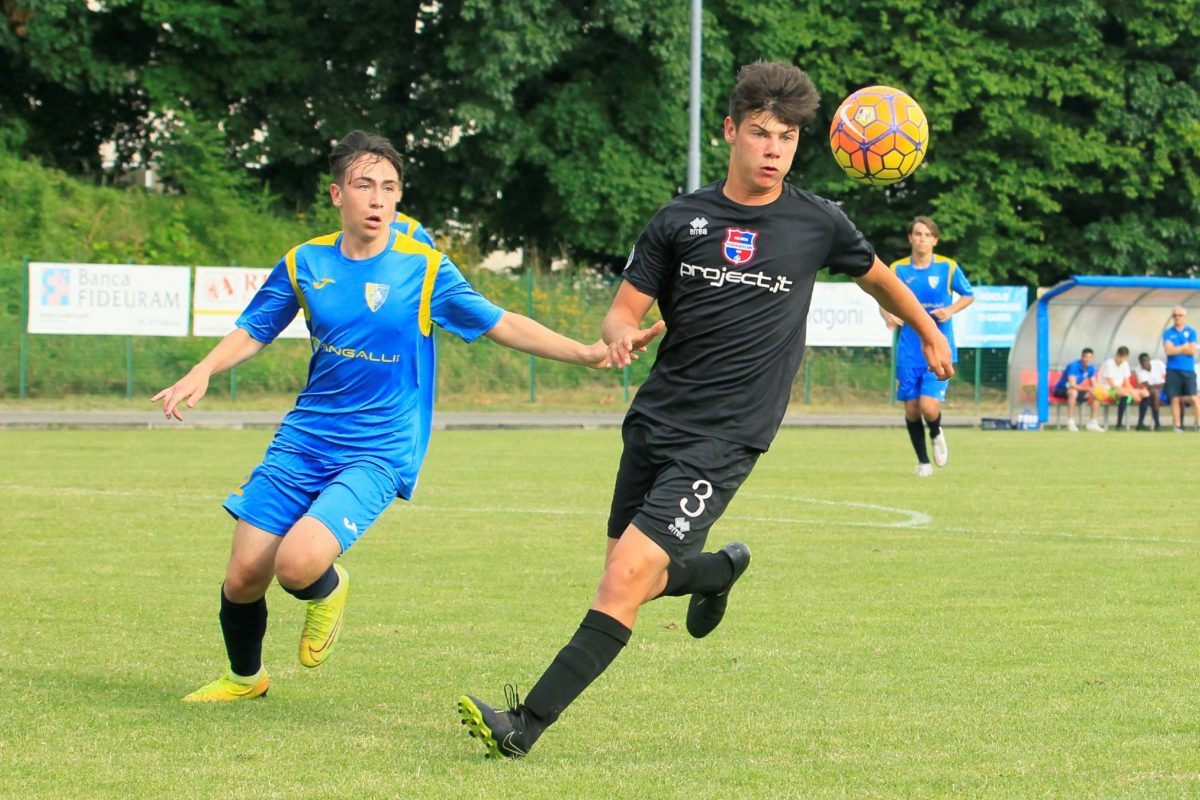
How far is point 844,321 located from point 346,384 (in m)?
26.3

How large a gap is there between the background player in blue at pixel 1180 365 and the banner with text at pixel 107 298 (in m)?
15.8

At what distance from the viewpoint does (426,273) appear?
19.8ft

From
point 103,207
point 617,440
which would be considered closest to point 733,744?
point 617,440

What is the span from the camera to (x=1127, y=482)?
15.8 m

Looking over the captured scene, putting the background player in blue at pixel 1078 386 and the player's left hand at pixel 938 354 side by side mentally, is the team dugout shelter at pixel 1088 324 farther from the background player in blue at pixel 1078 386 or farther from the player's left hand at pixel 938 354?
the player's left hand at pixel 938 354

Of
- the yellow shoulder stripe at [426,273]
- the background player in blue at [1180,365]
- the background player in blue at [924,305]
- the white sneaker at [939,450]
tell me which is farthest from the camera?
the background player in blue at [1180,365]

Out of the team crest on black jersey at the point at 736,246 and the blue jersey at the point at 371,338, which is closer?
the team crest on black jersey at the point at 736,246

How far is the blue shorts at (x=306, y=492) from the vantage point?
5.80 metres

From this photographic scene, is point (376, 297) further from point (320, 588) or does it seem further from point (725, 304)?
point (725, 304)

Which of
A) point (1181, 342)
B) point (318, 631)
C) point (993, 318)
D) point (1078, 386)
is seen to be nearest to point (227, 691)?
point (318, 631)

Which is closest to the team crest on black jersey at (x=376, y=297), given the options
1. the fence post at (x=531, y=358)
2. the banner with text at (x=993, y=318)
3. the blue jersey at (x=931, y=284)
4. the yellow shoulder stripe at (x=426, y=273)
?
the yellow shoulder stripe at (x=426, y=273)

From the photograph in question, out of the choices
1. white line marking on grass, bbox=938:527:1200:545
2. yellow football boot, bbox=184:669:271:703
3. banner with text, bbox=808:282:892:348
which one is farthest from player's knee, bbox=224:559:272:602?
banner with text, bbox=808:282:892:348

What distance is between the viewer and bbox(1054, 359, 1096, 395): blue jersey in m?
27.8

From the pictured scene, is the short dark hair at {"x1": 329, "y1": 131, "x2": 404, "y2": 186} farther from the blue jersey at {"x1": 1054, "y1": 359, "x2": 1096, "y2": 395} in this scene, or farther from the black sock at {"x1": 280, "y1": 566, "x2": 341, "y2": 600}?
the blue jersey at {"x1": 1054, "y1": 359, "x2": 1096, "y2": 395}
